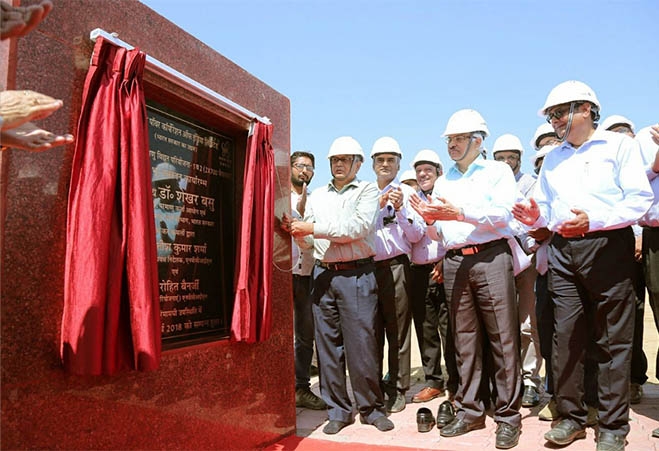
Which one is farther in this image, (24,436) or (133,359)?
(133,359)

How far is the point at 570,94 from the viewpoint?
157 inches

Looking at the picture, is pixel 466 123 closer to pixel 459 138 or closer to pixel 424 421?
pixel 459 138

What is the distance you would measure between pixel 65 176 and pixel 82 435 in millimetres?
1258

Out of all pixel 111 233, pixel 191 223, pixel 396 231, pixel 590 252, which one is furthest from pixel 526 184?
pixel 111 233

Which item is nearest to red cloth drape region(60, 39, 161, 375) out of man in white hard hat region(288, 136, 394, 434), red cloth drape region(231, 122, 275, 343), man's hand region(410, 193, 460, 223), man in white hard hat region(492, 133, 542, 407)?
red cloth drape region(231, 122, 275, 343)

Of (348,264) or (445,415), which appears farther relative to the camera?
(348,264)

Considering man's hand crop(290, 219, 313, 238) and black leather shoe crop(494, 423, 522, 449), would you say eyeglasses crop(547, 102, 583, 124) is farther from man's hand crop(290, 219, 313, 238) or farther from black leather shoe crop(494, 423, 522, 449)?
black leather shoe crop(494, 423, 522, 449)

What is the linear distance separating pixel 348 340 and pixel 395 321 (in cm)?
93

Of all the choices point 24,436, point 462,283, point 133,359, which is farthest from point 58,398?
point 462,283

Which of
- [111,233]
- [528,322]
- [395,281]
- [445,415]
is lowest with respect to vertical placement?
[445,415]

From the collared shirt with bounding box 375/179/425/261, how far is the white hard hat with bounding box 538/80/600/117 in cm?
176

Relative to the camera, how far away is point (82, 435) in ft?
8.70

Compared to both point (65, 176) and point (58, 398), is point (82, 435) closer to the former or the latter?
point (58, 398)

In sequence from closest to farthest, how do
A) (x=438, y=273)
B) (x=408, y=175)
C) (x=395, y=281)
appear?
(x=438, y=273)
(x=395, y=281)
(x=408, y=175)
